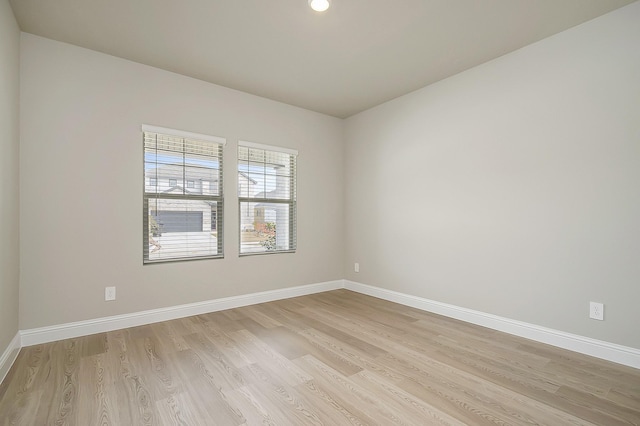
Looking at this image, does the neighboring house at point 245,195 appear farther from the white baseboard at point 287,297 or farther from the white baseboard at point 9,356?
the white baseboard at point 9,356

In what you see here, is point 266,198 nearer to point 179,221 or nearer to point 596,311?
point 179,221

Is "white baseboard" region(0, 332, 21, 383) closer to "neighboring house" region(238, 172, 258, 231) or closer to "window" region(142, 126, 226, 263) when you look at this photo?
"window" region(142, 126, 226, 263)

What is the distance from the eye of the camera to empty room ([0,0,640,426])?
205cm

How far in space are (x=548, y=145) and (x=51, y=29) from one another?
4.39m

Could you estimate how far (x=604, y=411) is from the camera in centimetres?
179

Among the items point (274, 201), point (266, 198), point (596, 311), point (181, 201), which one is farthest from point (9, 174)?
point (596, 311)

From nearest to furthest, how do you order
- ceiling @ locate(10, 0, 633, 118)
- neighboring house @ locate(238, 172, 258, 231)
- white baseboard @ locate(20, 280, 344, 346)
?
ceiling @ locate(10, 0, 633, 118)
white baseboard @ locate(20, 280, 344, 346)
neighboring house @ locate(238, 172, 258, 231)

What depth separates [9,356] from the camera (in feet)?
7.53

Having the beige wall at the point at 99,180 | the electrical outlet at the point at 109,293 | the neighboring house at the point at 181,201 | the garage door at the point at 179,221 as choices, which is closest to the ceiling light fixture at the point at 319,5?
the beige wall at the point at 99,180

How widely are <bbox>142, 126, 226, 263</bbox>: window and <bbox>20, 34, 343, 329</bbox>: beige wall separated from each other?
0.31 ft

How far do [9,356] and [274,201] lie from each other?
2833mm

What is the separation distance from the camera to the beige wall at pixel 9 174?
2.18 meters

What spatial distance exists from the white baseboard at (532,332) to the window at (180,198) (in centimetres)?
247

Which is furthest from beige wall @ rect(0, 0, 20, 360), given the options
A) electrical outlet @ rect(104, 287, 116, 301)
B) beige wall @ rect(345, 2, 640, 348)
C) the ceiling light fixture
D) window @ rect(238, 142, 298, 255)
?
beige wall @ rect(345, 2, 640, 348)
